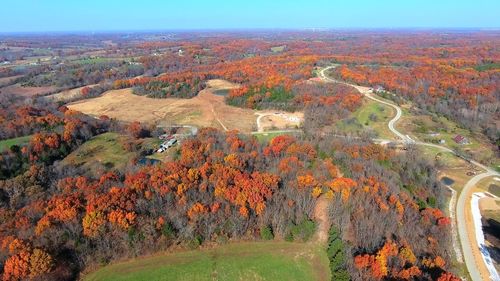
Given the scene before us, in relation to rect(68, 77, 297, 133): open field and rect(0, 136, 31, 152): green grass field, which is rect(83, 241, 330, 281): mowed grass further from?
rect(68, 77, 297, 133): open field

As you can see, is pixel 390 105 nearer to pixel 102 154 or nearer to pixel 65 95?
pixel 102 154

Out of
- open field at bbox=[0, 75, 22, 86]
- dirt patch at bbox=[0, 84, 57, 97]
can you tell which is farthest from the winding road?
open field at bbox=[0, 75, 22, 86]

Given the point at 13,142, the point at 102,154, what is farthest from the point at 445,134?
the point at 13,142

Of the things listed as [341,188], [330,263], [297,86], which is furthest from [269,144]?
[297,86]

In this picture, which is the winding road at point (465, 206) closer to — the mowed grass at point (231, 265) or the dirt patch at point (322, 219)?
the dirt patch at point (322, 219)

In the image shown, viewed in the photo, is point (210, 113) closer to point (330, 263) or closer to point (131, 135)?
point (131, 135)

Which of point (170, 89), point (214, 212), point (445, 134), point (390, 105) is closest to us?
point (214, 212)
